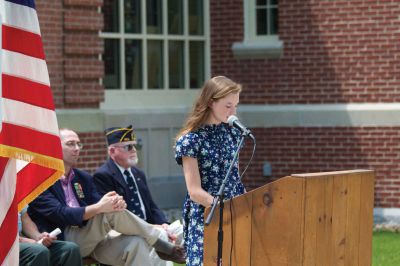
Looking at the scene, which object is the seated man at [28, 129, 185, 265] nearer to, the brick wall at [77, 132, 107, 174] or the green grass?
the green grass

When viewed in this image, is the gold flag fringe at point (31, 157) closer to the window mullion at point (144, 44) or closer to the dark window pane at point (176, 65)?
the window mullion at point (144, 44)

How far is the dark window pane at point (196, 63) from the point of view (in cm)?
1547

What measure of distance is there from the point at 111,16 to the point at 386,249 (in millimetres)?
5316

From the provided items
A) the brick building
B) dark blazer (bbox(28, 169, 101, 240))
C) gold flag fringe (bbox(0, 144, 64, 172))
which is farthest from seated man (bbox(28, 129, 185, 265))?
the brick building

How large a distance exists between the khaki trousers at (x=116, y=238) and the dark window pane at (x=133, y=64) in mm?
6846

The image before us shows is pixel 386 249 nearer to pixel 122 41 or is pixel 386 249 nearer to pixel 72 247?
pixel 72 247

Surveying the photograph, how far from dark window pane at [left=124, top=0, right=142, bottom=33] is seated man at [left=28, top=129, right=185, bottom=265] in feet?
22.1

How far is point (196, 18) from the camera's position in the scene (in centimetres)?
1548

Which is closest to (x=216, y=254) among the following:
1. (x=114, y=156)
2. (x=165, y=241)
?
(x=165, y=241)

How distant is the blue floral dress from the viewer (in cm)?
652

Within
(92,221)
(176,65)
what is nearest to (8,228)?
(92,221)

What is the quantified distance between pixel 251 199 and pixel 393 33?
27.9 feet

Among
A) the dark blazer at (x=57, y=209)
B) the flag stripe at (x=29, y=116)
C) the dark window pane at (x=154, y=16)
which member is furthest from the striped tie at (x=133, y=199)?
the dark window pane at (x=154, y=16)

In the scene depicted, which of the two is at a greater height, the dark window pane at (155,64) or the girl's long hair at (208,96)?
the girl's long hair at (208,96)
